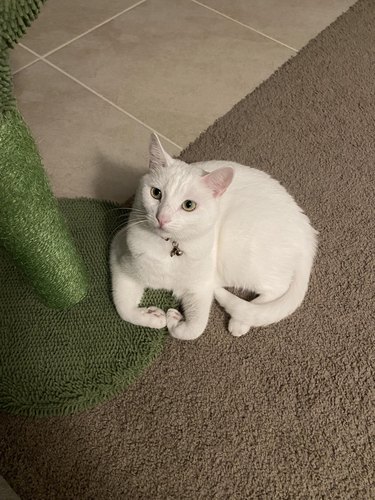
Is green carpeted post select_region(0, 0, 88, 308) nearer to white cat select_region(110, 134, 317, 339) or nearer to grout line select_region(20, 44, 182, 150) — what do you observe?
white cat select_region(110, 134, 317, 339)

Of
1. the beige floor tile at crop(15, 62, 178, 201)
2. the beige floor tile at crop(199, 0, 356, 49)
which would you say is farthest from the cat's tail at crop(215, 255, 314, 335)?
the beige floor tile at crop(199, 0, 356, 49)

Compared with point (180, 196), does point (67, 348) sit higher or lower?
lower

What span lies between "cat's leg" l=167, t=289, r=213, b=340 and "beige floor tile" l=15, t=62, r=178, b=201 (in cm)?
47

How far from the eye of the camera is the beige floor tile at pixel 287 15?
182cm

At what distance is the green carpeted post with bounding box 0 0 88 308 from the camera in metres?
0.57

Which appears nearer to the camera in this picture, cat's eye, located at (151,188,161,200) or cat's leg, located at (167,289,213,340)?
cat's eye, located at (151,188,161,200)

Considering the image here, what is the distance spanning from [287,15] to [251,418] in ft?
5.55

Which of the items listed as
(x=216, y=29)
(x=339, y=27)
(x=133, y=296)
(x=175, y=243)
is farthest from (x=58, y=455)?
(x=339, y=27)

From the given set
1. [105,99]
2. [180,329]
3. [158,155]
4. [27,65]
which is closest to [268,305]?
[180,329]

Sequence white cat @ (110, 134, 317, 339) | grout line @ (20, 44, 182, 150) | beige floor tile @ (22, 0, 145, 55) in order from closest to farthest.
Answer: white cat @ (110, 134, 317, 339) → grout line @ (20, 44, 182, 150) → beige floor tile @ (22, 0, 145, 55)

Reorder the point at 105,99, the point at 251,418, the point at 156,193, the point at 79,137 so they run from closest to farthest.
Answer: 1. the point at 156,193
2. the point at 251,418
3. the point at 79,137
4. the point at 105,99

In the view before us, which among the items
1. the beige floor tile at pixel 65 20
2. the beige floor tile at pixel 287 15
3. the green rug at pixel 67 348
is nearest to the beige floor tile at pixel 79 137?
the beige floor tile at pixel 65 20

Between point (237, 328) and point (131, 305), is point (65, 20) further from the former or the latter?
point (237, 328)

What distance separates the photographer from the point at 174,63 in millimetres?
1688
